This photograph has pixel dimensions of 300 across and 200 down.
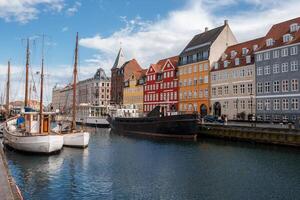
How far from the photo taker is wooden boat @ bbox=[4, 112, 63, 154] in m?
28.4

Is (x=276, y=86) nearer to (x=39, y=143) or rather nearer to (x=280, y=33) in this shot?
(x=280, y=33)

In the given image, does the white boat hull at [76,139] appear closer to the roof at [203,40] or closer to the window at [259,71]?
the window at [259,71]

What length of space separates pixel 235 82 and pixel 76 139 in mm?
34094

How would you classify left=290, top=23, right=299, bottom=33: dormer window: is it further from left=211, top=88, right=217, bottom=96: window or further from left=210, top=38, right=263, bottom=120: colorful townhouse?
left=211, top=88, right=217, bottom=96: window

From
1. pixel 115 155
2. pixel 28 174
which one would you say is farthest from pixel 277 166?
pixel 28 174

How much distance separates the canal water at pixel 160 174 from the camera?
17.2 meters

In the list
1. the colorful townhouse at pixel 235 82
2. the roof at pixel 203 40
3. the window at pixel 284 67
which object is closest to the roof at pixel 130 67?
the roof at pixel 203 40

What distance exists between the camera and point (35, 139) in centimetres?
2834

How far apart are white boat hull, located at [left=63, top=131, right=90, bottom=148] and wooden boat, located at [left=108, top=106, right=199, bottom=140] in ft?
46.3

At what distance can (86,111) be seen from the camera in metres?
94.1

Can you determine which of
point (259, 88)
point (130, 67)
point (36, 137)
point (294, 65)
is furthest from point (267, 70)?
point (130, 67)

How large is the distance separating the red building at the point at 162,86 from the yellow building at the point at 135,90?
2741 millimetres

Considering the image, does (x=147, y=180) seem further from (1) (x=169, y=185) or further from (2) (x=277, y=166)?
(2) (x=277, y=166)

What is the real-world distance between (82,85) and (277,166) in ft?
455
